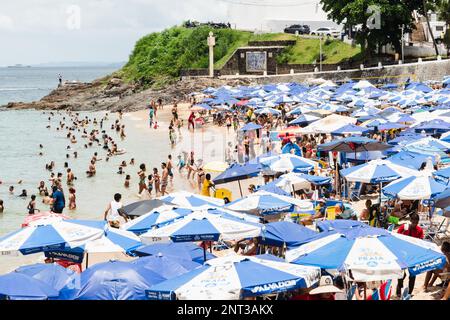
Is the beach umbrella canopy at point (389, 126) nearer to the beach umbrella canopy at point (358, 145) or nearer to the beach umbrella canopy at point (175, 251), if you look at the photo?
the beach umbrella canopy at point (358, 145)

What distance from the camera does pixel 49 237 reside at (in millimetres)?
11250

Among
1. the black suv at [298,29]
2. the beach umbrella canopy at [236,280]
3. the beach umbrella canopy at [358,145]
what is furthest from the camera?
the black suv at [298,29]

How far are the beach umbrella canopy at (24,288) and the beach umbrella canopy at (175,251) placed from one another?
246 cm

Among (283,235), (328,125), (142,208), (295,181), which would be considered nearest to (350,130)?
(328,125)

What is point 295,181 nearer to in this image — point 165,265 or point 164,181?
point 165,265

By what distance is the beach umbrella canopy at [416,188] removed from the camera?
13.0m

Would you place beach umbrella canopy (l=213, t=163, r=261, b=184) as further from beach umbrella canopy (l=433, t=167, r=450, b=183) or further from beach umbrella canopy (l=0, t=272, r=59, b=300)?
beach umbrella canopy (l=0, t=272, r=59, b=300)

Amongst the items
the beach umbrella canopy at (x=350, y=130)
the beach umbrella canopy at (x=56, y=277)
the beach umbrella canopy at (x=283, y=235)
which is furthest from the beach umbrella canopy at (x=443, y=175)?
the beach umbrella canopy at (x=350, y=130)

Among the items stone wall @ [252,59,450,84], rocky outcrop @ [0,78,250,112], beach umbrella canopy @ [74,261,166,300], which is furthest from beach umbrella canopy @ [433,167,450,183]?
rocky outcrop @ [0,78,250,112]

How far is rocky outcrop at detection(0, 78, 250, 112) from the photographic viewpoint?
65.6 meters

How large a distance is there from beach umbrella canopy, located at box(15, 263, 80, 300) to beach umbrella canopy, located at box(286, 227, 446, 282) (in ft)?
8.74
